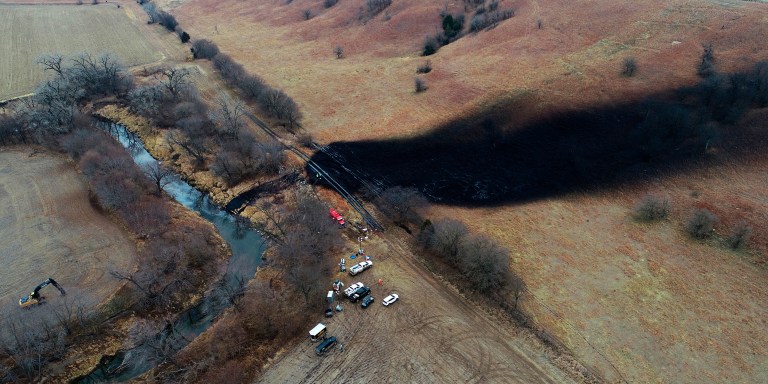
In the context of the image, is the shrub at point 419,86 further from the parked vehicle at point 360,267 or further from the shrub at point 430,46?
the parked vehicle at point 360,267

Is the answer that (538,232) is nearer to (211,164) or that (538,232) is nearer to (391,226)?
(391,226)

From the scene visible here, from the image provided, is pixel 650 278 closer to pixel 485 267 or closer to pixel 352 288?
pixel 485 267

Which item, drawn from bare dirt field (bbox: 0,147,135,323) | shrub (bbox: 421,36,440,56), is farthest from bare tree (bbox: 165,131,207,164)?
shrub (bbox: 421,36,440,56)

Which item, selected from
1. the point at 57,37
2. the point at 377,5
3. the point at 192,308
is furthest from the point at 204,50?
the point at 192,308

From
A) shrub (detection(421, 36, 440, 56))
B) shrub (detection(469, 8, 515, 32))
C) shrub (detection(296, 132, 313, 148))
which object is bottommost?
shrub (detection(296, 132, 313, 148))

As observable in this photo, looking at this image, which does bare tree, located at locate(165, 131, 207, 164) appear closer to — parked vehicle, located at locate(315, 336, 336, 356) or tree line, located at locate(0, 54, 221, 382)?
tree line, located at locate(0, 54, 221, 382)

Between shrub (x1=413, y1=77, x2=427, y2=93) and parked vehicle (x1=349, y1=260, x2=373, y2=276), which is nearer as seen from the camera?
parked vehicle (x1=349, y1=260, x2=373, y2=276)
